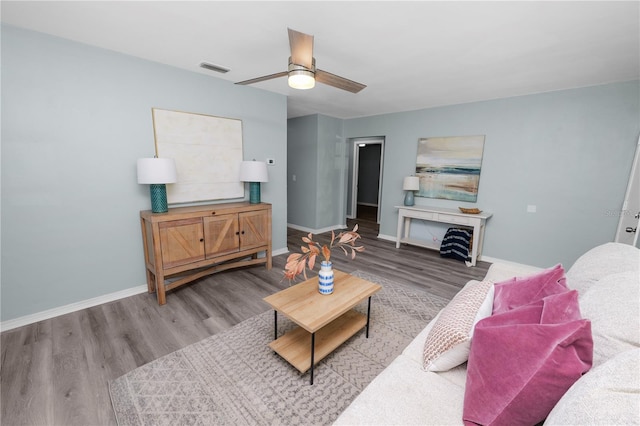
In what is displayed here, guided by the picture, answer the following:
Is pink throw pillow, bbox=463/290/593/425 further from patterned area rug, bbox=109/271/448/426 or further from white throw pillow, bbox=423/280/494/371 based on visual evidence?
patterned area rug, bbox=109/271/448/426

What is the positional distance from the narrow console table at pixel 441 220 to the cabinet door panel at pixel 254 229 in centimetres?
241

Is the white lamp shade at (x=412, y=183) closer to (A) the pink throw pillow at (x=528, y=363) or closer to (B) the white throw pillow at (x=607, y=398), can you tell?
(A) the pink throw pillow at (x=528, y=363)

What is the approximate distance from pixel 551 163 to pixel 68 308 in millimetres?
5787

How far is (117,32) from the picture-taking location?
7.00 ft

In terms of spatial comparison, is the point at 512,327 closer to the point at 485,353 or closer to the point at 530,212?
the point at 485,353

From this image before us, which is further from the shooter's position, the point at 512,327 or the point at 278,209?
the point at 278,209

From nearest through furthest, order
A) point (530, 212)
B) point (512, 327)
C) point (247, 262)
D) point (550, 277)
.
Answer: point (512, 327) → point (550, 277) → point (247, 262) → point (530, 212)

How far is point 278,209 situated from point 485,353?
342 centimetres

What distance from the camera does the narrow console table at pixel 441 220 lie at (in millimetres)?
3819

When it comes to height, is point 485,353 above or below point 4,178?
below

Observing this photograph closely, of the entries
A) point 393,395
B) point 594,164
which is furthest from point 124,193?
point 594,164

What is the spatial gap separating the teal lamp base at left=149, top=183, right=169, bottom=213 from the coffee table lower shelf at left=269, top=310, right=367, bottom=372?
6.01 ft

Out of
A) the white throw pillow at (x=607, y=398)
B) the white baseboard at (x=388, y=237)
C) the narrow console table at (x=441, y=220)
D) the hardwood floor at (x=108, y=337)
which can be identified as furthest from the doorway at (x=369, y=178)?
the white throw pillow at (x=607, y=398)

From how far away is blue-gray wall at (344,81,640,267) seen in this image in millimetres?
3074
